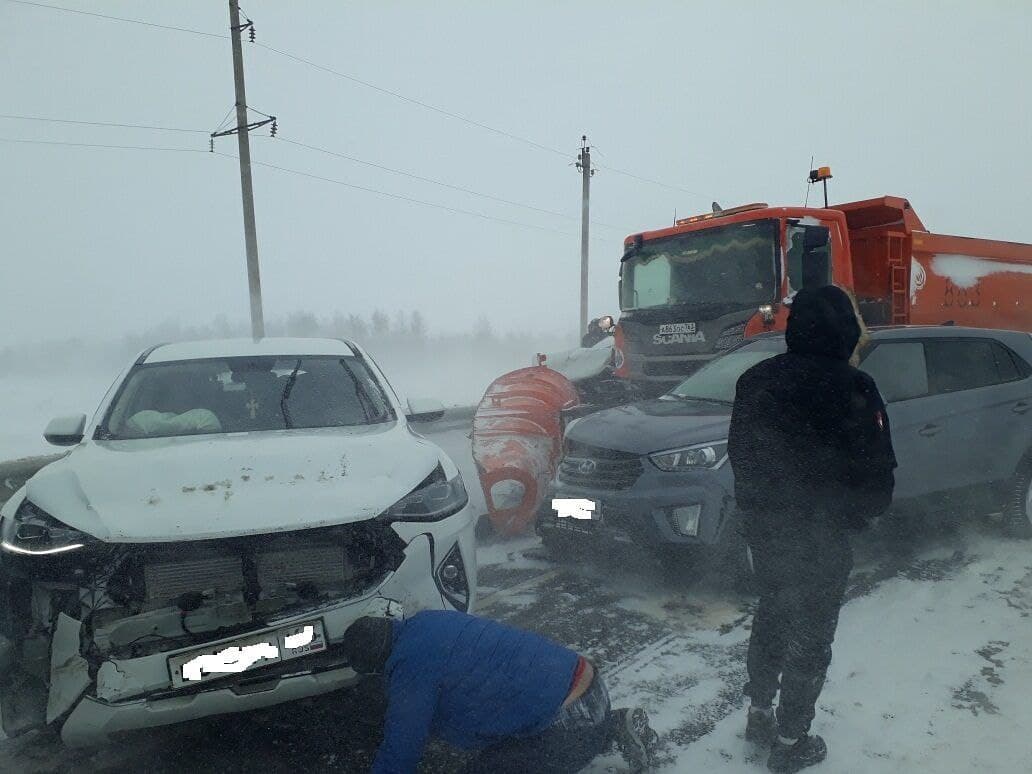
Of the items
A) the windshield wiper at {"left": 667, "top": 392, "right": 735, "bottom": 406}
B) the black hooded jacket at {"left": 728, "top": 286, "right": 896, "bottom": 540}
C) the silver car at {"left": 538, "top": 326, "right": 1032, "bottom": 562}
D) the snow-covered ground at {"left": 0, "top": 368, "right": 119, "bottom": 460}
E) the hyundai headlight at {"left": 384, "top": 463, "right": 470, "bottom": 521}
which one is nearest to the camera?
the black hooded jacket at {"left": 728, "top": 286, "right": 896, "bottom": 540}

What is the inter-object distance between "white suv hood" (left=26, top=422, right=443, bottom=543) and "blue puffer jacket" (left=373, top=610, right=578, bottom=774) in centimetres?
60

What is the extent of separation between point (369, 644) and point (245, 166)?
17.3m

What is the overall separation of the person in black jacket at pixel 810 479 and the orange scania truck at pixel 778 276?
4.78 m

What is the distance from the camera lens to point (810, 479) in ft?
8.84

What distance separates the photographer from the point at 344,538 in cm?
288

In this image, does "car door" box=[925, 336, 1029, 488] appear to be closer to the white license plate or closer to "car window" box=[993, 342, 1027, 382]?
"car window" box=[993, 342, 1027, 382]

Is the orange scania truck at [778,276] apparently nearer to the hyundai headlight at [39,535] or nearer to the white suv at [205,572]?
the white suv at [205,572]

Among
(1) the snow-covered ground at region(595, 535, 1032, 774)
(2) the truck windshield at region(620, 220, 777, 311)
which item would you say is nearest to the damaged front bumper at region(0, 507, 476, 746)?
(1) the snow-covered ground at region(595, 535, 1032, 774)

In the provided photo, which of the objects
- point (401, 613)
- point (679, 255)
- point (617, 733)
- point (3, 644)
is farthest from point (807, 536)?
point (679, 255)

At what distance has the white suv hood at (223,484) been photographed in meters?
2.71

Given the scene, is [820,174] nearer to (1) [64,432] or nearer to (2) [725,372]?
(2) [725,372]

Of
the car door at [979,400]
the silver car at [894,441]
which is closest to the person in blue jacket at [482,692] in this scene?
the silver car at [894,441]

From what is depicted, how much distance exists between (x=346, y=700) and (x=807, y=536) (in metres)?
2.07

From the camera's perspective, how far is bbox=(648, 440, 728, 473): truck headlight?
14.5ft
